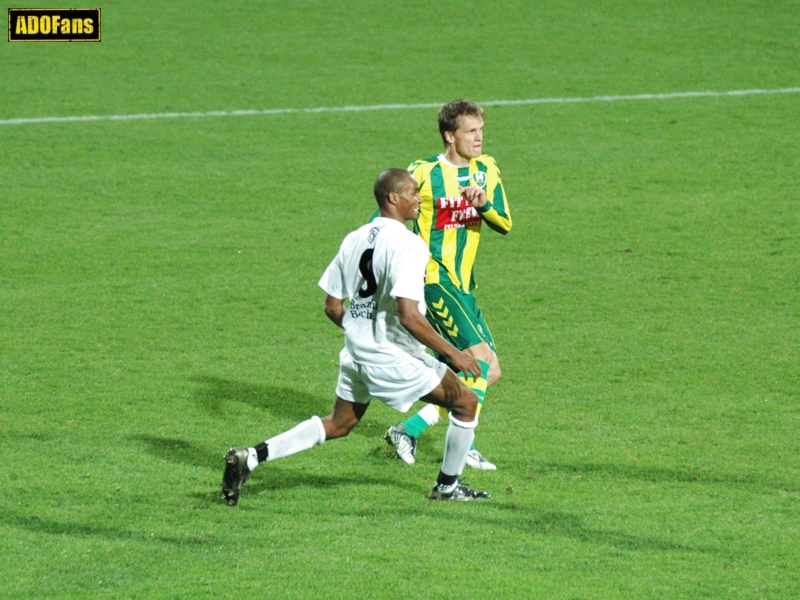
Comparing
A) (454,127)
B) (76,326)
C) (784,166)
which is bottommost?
(76,326)

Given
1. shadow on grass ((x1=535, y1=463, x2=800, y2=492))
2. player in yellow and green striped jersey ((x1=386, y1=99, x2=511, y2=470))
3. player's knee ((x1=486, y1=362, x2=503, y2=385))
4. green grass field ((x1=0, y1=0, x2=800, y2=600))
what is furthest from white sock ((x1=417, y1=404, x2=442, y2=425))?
shadow on grass ((x1=535, y1=463, x2=800, y2=492))

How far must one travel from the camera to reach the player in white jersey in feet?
19.6

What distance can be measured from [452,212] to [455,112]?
62 cm

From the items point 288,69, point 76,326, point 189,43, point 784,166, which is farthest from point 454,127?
point 189,43

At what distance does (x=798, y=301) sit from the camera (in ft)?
36.1

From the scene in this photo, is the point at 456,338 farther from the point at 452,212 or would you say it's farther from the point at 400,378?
the point at 400,378

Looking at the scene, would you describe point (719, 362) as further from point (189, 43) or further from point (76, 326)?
point (189, 43)

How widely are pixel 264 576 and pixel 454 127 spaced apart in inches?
121

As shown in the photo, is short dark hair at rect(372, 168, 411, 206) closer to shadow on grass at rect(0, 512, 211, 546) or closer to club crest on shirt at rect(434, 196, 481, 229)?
Result: club crest on shirt at rect(434, 196, 481, 229)

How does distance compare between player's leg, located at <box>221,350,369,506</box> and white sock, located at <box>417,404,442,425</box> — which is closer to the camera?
player's leg, located at <box>221,350,369,506</box>

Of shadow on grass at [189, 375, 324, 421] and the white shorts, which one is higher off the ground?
the white shorts

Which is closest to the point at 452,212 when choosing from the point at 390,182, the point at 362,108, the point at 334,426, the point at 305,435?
the point at 390,182

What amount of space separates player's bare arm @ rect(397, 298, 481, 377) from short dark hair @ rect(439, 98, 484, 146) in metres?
1.66

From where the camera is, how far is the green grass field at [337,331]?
5.80 m
